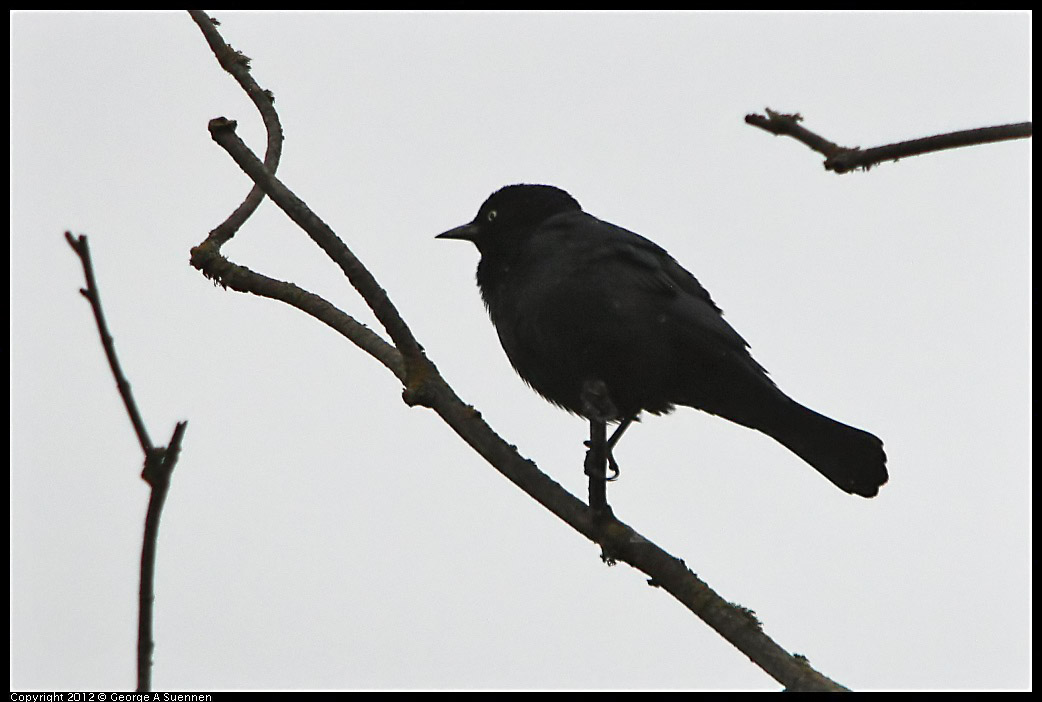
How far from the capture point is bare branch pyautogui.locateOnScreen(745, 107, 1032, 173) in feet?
6.57

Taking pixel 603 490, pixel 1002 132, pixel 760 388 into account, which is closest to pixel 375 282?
pixel 603 490

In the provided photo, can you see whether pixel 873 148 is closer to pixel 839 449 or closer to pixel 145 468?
pixel 145 468

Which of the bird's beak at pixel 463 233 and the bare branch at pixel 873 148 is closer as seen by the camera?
the bare branch at pixel 873 148

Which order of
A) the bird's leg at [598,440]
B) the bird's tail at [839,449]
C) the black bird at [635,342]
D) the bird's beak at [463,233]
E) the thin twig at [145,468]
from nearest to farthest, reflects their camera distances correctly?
the thin twig at [145,468], the bird's leg at [598,440], the black bird at [635,342], the bird's tail at [839,449], the bird's beak at [463,233]

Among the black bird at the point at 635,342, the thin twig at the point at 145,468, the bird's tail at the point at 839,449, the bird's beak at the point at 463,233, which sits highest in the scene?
the bird's beak at the point at 463,233

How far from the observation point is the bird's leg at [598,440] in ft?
11.4

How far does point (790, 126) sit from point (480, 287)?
402 cm

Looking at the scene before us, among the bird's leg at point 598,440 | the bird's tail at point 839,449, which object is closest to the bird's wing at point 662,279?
the bird's tail at point 839,449

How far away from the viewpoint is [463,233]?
21.4ft

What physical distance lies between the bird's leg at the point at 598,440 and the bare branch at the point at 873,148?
152cm

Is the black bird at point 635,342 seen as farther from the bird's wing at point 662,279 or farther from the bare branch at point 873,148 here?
the bare branch at point 873,148

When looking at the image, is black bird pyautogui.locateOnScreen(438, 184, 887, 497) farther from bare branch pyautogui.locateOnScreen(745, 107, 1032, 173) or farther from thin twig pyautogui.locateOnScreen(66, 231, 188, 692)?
thin twig pyautogui.locateOnScreen(66, 231, 188, 692)

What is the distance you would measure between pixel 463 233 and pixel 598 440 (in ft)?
10.6

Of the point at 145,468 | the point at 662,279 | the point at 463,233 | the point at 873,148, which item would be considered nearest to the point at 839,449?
the point at 662,279
